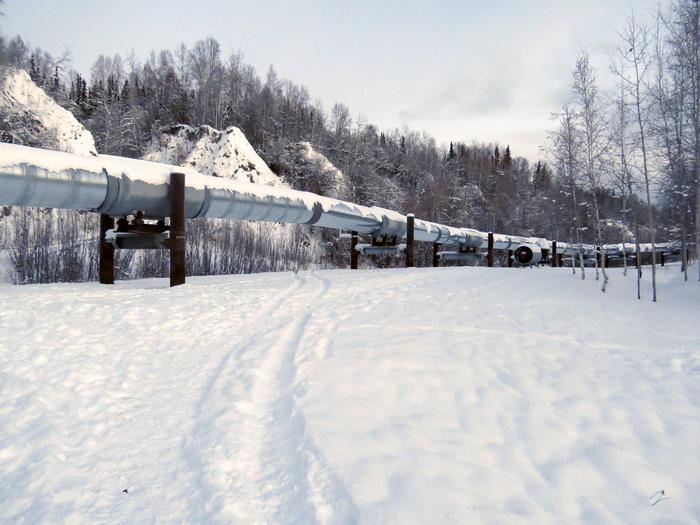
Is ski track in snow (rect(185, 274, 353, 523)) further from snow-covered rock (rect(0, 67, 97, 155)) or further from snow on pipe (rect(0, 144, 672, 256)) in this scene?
snow-covered rock (rect(0, 67, 97, 155))

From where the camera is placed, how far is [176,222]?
19.5 feet

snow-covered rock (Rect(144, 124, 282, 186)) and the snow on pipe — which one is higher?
snow-covered rock (Rect(144, 124, 282, 186))

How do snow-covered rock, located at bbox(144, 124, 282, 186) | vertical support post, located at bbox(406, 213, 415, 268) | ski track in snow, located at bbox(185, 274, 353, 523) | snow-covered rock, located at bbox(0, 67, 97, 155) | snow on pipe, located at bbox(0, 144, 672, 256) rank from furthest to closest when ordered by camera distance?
snow-covered rock, located at bbox(144, 124, 282, 186)
snow-covered rock, located at bbox(0, 67, 97, 155)
vertical support post, located at bbox(406, 213, 415, 268)
snow on pipe, located at bbox(0, 144, 672, 256)
ski track in snow, located at bbox(185, 274, 353, 523)

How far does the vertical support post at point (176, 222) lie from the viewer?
19.4 feet

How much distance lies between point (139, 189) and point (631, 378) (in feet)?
20.4

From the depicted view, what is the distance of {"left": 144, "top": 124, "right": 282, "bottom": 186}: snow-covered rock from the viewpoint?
2395 cm

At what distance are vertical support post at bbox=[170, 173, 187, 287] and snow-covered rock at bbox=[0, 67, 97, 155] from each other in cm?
1158

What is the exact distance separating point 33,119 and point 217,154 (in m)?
9.91

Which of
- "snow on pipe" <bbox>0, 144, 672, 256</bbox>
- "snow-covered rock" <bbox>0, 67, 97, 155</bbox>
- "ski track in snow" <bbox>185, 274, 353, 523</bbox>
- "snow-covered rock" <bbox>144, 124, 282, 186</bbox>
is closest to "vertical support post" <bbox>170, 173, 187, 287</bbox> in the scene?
"snow on pipe" <bbox>0, 144, 672, 256</bbox>

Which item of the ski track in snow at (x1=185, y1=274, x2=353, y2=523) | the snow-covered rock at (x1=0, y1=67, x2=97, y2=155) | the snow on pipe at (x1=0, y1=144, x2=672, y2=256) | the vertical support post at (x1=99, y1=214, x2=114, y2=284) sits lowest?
the ski track in snow at (x1=185, y1=274, x2=353, y2=523)

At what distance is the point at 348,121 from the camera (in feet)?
158

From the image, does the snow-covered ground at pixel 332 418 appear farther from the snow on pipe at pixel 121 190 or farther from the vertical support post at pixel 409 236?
the vertical support post at pixel 409 236

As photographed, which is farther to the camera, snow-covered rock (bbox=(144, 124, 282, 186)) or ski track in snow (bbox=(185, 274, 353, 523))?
snow-covered rock (bbox=(144, 124, 282, 186))

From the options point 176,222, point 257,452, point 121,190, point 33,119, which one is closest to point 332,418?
point 257,452
